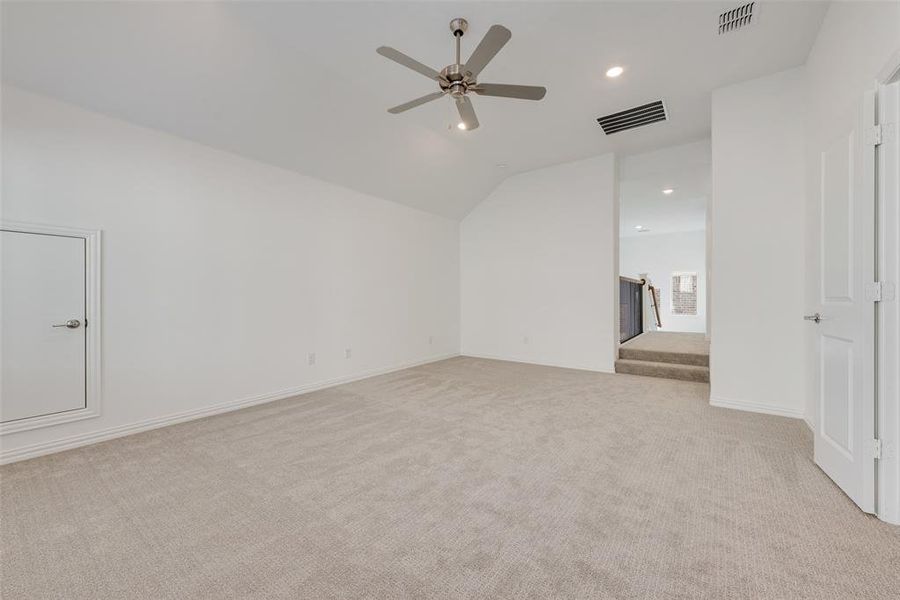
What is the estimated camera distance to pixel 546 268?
550 centimetres

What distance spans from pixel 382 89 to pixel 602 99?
2.22m

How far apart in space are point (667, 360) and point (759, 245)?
6.87 ft

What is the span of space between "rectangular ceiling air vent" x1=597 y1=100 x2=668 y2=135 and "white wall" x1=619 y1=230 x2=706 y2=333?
7.57 metres

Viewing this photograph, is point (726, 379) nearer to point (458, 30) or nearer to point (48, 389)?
point (458, 30)

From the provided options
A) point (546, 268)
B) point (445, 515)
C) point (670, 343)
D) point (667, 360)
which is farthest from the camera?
point (670, 343)

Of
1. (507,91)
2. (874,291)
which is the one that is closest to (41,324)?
(507,91)

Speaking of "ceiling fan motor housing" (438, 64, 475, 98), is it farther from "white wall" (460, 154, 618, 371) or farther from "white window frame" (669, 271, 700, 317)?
"white window frame" (669, 271, 700, 317)

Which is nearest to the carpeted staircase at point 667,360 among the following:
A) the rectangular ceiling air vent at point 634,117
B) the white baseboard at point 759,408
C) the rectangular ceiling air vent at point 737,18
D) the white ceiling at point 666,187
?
the white baseboard at point 759,408

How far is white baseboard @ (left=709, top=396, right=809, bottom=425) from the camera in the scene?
3.14 m

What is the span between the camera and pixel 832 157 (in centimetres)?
206

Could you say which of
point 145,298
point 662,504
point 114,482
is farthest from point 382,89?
point 662,504

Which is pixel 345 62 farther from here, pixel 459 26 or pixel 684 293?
pixel 684 293

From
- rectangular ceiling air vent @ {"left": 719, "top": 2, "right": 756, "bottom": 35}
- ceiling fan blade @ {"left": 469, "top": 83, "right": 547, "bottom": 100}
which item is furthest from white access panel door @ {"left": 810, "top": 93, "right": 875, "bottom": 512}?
ceiling fan blade @ {"left": 469, "top": 83, "right": 547, "bottom": 100}

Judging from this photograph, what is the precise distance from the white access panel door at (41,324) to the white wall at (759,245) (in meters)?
5.54
